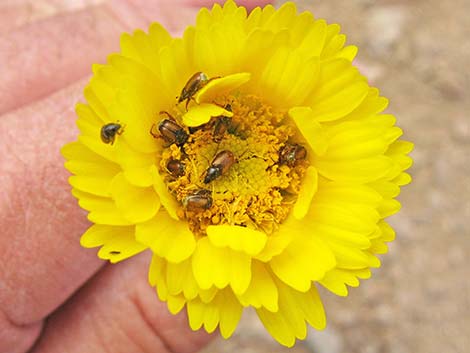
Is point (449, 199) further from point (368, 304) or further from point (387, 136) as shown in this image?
point (387, 136)

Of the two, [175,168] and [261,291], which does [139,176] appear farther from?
[261,291]

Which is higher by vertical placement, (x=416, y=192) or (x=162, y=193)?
(x=162, y=193)

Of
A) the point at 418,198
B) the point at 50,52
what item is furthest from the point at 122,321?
the point at 418,198

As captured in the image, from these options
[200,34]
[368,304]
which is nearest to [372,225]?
[200,34]

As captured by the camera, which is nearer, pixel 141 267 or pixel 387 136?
pixel 387 136

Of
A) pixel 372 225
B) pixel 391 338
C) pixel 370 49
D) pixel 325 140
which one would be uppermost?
pixel 325 140

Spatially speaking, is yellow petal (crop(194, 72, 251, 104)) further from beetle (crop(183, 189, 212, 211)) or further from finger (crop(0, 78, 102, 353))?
finger (crop(0, 78, 102, 353))

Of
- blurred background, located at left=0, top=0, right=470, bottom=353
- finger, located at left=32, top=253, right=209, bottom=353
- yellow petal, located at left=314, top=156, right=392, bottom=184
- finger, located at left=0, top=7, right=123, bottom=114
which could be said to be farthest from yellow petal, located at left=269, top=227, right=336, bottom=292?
blurred background, located at left=0, top=0, right=470, bottom=353
